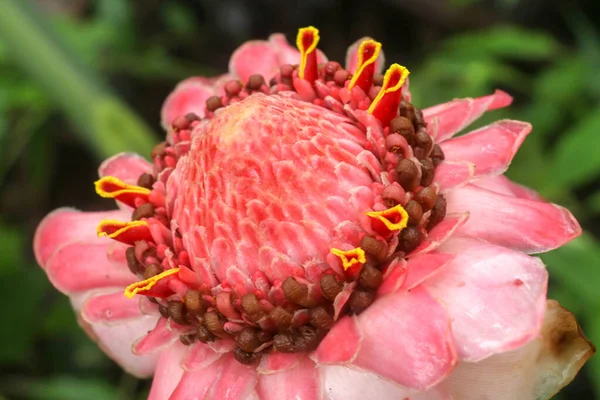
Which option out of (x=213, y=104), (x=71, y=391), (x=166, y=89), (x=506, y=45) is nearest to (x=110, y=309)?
(x=213, y=104)

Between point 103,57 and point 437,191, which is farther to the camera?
point 103,57

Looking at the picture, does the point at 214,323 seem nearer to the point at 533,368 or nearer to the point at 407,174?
the point at 407,174

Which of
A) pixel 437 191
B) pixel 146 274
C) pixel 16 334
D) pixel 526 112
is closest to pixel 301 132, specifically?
pixel 437 191

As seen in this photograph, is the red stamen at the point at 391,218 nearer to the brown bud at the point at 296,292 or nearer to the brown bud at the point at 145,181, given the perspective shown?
the brown bud at the point at 296,292

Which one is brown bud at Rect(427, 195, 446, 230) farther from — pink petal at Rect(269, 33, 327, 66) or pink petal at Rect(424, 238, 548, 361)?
pink petal at Rect(269, 33, 327, 66)

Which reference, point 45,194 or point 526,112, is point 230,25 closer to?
point 45,194

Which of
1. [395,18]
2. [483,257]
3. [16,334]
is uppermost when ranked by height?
[483,257]

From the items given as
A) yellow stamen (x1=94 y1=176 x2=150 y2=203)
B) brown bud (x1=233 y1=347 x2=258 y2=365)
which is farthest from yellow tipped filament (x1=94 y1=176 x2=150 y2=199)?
brown bud (x1=233 y1=347 x2=258 y2=365)
